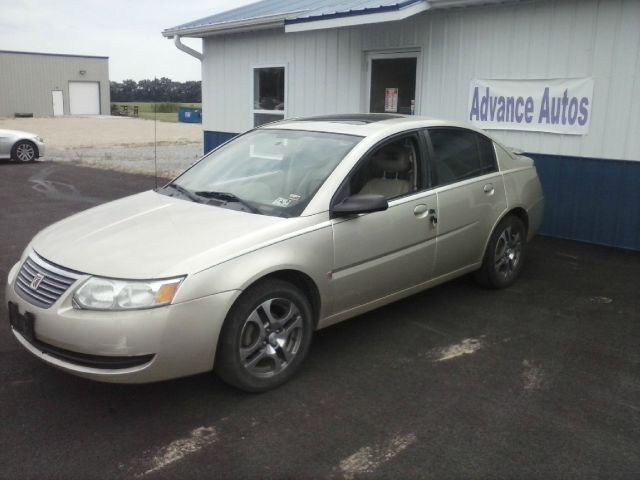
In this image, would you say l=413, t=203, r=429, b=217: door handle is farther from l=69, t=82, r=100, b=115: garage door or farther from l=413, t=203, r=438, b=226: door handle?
l=69, t=82, r=100, b=115: garage door

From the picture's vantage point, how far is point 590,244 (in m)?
7.73

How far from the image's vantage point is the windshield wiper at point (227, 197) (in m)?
4.13

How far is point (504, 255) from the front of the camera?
5.79 metres

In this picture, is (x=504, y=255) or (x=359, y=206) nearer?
(x=359, y=206)

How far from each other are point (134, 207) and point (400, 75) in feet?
20.8

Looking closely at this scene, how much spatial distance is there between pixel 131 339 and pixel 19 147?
16.6 meters

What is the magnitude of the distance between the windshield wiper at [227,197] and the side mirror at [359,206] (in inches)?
20.5

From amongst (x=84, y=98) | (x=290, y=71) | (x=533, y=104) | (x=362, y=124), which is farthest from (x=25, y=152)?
(x=84, y=98)

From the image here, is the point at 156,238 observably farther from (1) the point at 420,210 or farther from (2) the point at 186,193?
(1) the point at 420,210

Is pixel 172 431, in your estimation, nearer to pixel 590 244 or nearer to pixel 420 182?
pixel 420 182

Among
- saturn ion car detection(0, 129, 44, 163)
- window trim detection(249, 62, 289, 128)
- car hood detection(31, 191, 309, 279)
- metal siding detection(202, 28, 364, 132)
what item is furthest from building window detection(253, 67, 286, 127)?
saturn ion car detection(0, 129, 44, 163)

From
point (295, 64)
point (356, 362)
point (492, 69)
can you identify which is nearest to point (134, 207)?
point (356, 362)

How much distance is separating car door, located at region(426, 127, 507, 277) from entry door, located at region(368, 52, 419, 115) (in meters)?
4.13

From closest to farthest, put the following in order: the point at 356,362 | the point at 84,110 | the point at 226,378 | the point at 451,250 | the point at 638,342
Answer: the point at 226,378
the point at 356,362
the point at 638,342
the point at 451,250
the point at 84,110
